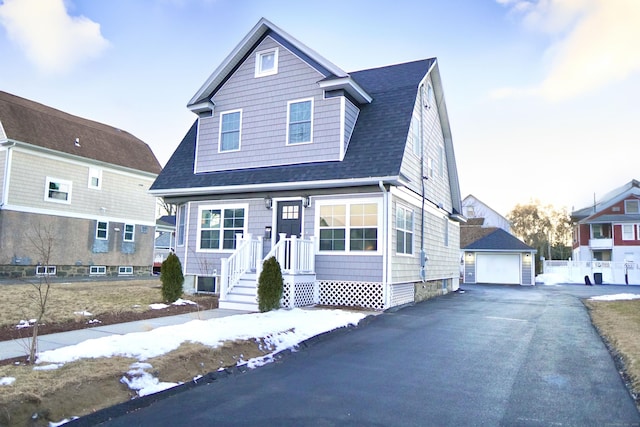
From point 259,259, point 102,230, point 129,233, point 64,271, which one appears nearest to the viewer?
point 259,259

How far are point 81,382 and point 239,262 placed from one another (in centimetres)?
789

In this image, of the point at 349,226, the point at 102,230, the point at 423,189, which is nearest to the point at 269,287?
the point at 349,226

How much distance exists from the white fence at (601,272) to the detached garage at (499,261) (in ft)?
20.5

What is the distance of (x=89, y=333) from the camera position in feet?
25.7

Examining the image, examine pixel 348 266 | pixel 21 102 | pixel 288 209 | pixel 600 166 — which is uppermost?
pixel 21 102

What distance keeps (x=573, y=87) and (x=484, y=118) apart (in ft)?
14.8

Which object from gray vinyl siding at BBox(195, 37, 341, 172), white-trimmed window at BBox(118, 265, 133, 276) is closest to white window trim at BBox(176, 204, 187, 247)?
gray vinyl siding at BBox(195, 37, 341, 172)

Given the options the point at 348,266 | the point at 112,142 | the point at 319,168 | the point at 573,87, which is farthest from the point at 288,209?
the point at 112,142

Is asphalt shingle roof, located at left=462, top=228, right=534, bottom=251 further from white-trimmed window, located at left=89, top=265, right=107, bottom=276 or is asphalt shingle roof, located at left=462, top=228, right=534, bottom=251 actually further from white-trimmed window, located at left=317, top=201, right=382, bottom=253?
white-trimmed window, located at left=89, top=265, right=107, bottom=276

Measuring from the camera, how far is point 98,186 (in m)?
24.5

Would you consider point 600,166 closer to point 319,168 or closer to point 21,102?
point 319,168

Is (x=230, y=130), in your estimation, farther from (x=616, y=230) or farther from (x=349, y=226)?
(x=616, y=230)

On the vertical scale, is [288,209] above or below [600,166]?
below

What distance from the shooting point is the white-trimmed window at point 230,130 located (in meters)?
14.6
